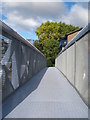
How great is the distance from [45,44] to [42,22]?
587 centimetres

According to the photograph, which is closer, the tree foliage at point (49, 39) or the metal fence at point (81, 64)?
the metal fence at point (81, 64)

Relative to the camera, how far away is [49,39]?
31250mm

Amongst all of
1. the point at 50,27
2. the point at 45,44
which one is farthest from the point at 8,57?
the point at 50,27

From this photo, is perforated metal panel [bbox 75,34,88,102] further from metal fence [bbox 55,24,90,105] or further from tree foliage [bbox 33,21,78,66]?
tree foliage [bbox 33,21,78,66]

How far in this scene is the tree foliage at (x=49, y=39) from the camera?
30375mm

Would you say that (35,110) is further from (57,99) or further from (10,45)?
(10,45)

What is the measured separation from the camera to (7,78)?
4.38m

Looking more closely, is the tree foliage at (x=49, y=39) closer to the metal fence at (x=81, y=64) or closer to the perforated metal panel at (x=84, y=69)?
the metal fence at (x=81, y=64)

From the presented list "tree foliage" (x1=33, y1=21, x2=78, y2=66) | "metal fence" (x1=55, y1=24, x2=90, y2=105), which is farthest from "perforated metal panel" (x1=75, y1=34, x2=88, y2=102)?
"tree foliage" (x1=33, y1=21, x2=78, y2=66)

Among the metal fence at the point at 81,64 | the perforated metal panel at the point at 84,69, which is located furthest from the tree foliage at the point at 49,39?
the perforated metal panel at the point at 84,69

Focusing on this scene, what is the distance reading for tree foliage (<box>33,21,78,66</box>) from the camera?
30.4 metres

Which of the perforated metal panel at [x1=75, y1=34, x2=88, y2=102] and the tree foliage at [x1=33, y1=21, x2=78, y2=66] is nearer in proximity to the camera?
the perforated metal panel at [x1=75, y1=34, x2=88, y2=102]

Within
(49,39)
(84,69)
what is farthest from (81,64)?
(49,39)

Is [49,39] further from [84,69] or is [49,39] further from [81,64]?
[84,69]
